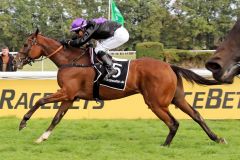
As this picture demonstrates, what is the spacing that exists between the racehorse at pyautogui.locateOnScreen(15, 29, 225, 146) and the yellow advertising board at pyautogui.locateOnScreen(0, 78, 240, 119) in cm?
171

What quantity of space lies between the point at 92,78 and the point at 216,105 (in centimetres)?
315

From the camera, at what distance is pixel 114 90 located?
7129 mm

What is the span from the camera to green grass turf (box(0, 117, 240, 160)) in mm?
6008

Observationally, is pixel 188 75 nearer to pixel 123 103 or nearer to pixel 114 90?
pixel 114 90

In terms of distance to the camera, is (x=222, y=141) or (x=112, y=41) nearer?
(x=222, y=141)

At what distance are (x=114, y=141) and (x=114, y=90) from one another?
30.0 inches

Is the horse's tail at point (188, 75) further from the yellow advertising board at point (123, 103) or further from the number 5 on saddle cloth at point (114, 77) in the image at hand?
the yellow advertising board at point (123, 103)

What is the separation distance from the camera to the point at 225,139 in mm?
7176

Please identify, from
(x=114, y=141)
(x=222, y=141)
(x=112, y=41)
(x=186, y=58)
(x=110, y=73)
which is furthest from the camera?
(x=186, y=58)

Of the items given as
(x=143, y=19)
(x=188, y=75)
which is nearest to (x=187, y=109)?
(x=188, y=75)

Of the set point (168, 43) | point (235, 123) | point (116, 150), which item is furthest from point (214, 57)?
point (168, 43)

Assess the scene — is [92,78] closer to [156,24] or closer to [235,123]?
[235,123]

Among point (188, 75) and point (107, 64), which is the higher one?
point (107, 64)

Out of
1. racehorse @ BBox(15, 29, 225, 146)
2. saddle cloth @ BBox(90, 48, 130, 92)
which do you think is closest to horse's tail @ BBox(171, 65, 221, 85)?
racehorse @ BBox(15, 29, 225, 146)
